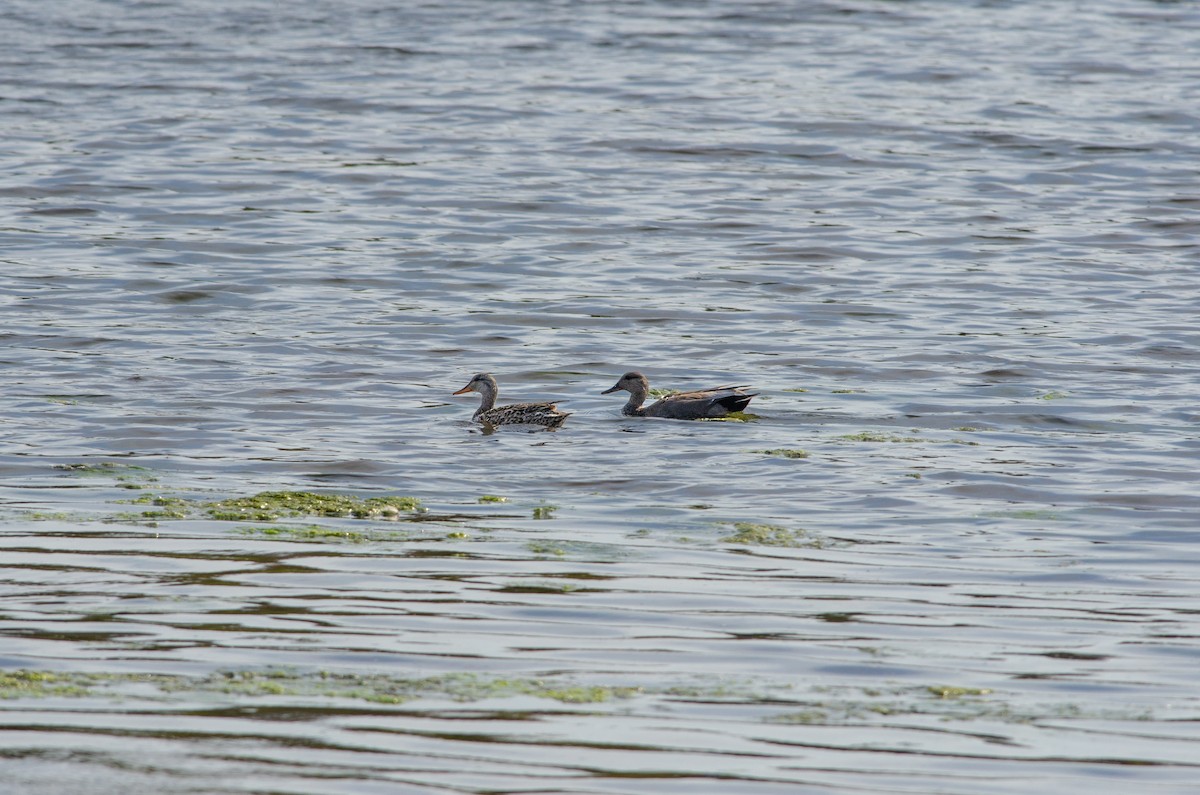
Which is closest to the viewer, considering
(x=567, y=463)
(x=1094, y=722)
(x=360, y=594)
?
(x=1094, y=722)

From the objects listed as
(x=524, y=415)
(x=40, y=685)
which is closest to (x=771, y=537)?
(x=524, y=415)

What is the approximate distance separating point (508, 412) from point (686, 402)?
4.55ft

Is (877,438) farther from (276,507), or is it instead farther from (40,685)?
(40,685)

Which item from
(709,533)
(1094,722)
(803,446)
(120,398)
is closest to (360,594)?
(709,533)

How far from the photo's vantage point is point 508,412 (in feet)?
40.6

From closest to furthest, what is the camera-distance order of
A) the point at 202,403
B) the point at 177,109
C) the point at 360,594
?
the point at 360,594
the point at 202,403
the point at 177,109

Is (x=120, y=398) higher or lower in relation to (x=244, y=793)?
lower

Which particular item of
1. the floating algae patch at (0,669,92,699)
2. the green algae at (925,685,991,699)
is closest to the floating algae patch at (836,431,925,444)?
the green algae at (925,685,991,699)

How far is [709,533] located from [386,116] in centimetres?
1701

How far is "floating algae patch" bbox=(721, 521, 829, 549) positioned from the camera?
29.2 ft

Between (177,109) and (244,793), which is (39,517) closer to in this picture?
(244,793)

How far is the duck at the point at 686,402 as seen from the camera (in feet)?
41.6

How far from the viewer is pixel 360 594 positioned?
7637 millimetres

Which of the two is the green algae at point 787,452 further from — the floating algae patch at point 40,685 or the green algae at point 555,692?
the floating algae patch at point 40,685
